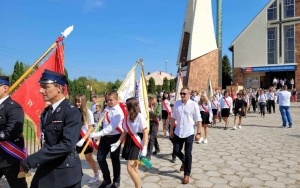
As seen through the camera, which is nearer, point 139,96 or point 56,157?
point 56,157

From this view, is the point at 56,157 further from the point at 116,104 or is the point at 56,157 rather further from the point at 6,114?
the point at 116,104

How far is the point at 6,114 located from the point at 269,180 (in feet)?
16.3

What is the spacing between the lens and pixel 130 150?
517 centimetres

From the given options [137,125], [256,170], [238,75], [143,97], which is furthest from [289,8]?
[137,125]

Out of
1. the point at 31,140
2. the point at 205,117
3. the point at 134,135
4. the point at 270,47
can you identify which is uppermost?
the point at 270,47

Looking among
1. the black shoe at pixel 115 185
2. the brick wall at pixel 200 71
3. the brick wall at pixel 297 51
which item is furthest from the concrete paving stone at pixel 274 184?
the brick wall at pixel 297 51

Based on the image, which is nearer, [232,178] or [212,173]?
[232,178]

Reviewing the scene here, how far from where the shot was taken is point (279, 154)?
8.19m

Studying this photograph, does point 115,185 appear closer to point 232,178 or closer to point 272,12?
point 232,178

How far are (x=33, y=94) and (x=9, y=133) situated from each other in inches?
55.1

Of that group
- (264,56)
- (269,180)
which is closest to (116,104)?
(269,180)

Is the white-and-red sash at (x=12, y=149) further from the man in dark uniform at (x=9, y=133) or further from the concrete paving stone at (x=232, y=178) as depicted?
the concrete paving stone at (x=232, y=178)

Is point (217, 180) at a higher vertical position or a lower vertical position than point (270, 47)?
lower

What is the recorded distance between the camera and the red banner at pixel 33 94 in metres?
4.95
